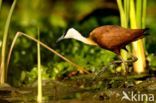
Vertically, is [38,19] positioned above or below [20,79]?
above

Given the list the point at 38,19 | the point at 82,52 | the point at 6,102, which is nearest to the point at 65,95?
the point at 6,102

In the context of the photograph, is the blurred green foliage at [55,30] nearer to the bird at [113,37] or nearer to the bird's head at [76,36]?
the bird's head at [76,36]

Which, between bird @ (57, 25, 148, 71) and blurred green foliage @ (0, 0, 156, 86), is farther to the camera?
blurred green foliage @ (0, 0, 156, 86)

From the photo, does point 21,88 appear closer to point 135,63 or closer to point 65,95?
point 65,95

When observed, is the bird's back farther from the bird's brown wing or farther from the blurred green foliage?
the blurred green foliage

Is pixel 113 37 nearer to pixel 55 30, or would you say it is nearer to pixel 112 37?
pixel 112 37

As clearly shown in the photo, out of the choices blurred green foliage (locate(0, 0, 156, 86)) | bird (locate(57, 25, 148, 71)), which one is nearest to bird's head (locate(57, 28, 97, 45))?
bird (locate(57, 25, 148, 71))
